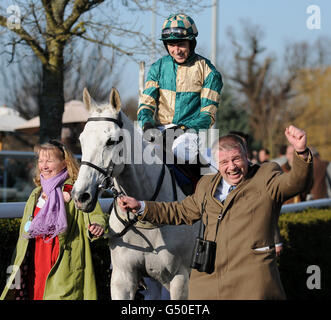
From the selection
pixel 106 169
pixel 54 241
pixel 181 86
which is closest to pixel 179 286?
pixel 54 241

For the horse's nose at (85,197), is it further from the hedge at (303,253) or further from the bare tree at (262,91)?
the bare tree at (262,91)

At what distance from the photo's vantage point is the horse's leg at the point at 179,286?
469 centimetres

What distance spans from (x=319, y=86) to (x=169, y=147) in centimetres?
3639

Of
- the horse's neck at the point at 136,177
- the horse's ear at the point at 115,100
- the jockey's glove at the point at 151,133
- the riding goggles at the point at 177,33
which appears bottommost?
the horse's neck at the point at 136,177

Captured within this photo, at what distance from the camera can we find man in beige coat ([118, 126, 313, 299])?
3623 millimetres

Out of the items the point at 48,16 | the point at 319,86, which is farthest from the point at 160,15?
the point at 319,86

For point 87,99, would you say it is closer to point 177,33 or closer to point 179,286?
point 177,33

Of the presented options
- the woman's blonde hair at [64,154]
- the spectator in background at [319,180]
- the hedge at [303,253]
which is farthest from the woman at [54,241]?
the spectator in background at [319,180]

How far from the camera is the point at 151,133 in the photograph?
4809 mm

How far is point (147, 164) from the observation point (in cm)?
475

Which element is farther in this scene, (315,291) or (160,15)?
(160,15)

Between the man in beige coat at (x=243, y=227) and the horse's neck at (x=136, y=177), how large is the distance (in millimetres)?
914
